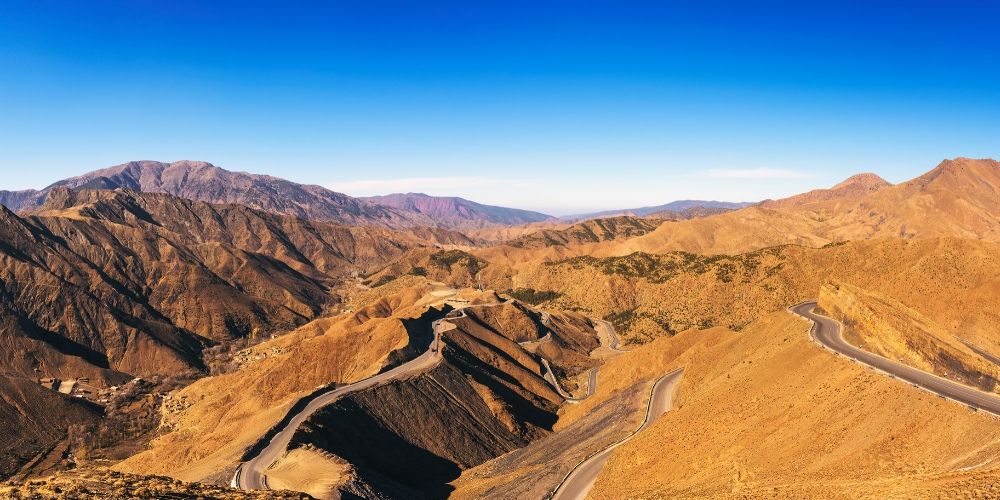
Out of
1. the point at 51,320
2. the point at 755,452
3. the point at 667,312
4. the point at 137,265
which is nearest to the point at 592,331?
the point at 667,312

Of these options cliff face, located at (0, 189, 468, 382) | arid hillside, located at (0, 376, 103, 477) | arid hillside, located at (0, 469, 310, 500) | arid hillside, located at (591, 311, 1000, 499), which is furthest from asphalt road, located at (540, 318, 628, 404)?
cliff face, located at (0, 189, 468, 382)

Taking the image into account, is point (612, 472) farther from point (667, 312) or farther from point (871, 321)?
point (667, 312)

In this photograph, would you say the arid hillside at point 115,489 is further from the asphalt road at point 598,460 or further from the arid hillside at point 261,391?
the arid hillside at point 261,391

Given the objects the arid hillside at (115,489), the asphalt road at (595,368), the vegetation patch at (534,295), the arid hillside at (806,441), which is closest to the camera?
the arid hillside at (115,489)

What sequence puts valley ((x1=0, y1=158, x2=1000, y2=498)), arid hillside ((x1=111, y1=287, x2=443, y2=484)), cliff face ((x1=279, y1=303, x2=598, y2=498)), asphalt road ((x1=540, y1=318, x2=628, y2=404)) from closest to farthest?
valley ((x1=0, y1=158, x2=1000, y2=498)) → cliff face ((x1=279, y1=303, x2=598, y2=498)) → arid hillside ((x1=111, y1=287, x2=443, y2=484)) → asphalt road ((x1=540, y1=318, x2=628, y2=404))

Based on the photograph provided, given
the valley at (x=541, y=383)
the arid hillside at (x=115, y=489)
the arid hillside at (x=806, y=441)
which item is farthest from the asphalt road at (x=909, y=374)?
the arid hillside at (x=115, y=489)

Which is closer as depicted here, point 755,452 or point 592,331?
point 755,452

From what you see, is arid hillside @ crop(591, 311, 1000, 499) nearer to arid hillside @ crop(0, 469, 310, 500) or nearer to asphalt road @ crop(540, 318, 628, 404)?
arid hillside @ crop(0, 469, 310, 500)
